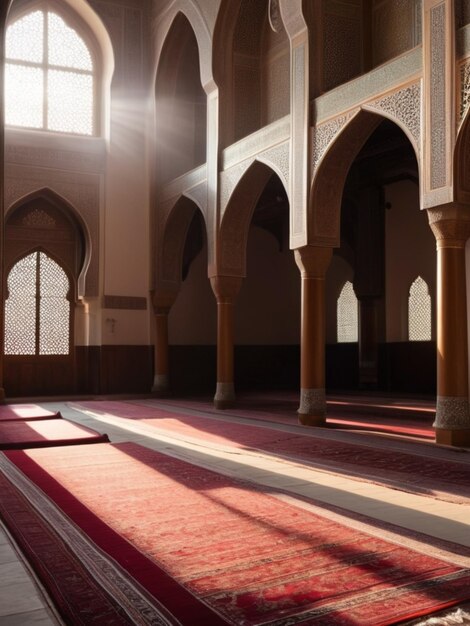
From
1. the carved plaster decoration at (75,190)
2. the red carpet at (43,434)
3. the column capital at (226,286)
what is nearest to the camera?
the red carpet at (43,434)

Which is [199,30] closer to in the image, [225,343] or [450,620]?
[225,343]

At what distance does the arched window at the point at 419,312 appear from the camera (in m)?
15.6

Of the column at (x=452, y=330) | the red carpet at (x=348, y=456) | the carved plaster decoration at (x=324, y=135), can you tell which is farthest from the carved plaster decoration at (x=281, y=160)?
the red carpet at (x=348, y=456)

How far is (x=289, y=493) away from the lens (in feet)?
17.7

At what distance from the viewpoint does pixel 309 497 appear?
528 centimetres

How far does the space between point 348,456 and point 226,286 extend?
20.7ft

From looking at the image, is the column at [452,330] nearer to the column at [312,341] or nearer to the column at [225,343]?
the column at [312,341]

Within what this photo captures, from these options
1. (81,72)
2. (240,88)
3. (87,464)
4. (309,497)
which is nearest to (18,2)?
(81,72)

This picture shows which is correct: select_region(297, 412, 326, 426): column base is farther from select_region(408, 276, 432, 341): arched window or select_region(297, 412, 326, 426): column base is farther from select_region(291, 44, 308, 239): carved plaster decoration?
select_region(408, 276, 432, 341): arched window

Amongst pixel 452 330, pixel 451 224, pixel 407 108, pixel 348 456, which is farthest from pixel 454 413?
pixel 407 108

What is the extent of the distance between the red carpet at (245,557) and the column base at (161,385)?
997cm

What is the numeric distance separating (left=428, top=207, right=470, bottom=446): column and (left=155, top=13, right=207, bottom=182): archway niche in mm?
8797

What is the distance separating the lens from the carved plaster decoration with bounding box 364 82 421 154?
828 cm

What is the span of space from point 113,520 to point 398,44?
8.14 meters
